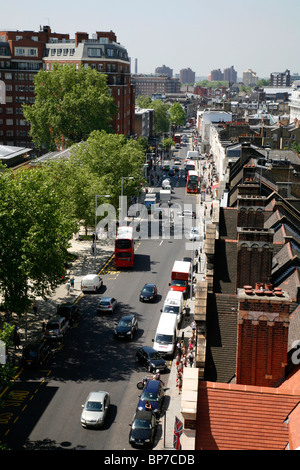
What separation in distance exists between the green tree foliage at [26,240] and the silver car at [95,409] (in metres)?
9.51

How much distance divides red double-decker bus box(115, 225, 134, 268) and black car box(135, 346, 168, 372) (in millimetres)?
21091

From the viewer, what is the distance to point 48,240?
38.8 m

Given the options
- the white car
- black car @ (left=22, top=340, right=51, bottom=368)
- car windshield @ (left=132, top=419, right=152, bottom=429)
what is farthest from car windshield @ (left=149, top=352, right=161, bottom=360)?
the white car

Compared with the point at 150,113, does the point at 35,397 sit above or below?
below

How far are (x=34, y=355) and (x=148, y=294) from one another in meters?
15.0

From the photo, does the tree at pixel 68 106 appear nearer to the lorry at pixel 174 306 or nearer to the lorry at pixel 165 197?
the lorry at pixel 165 197

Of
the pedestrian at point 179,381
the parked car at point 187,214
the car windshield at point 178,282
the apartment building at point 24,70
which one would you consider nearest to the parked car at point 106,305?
the car windshield at point 178,282

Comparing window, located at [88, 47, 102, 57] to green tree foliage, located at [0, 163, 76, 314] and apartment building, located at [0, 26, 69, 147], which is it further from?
green tree foliage, located at [0, 163, 76, 314]

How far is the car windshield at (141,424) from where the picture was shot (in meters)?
28.9

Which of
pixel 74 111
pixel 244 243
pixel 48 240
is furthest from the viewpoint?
pixel 74 111

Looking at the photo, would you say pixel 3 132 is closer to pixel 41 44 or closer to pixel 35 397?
pixel 41 44

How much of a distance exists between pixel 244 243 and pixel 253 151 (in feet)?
140

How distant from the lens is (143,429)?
28766mm

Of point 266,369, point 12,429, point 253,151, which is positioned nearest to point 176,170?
point 253,151
